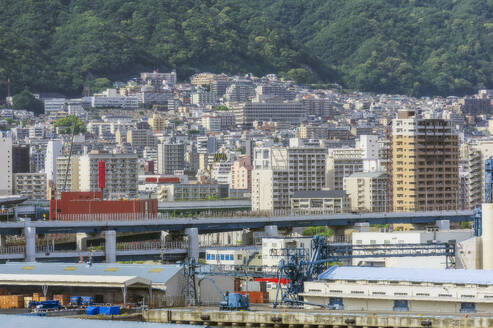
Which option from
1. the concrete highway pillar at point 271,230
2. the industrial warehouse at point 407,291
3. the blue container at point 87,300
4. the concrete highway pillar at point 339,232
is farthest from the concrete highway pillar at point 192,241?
the industrial warehouse at point 407,291

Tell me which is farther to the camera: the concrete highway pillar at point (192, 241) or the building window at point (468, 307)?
the concrete highway pillar at point (192, 241)

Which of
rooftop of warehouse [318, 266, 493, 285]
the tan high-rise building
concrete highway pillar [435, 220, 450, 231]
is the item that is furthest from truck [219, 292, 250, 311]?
the tan high-rise building

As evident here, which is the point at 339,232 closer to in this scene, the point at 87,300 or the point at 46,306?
the point at 87,300

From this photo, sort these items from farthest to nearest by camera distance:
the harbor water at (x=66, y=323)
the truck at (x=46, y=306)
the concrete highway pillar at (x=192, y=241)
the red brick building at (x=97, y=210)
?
the red brick building at (x=97, y=210) → the concrete highway pillar at (x=192, y=241) → the truck at (x=46, y=306) → the harbor water at (x=66, y=323)

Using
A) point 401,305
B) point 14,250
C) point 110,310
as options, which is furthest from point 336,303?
point 14,250

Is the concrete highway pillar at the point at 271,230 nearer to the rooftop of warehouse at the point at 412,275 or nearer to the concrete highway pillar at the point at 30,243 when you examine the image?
Result: the concrete highway pillar at the point at 30,243

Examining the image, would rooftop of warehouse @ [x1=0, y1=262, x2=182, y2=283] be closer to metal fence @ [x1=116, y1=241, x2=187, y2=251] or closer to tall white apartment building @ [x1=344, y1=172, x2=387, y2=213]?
metal fence @ [x1=116, y1=241, x2=187, y2=251]
